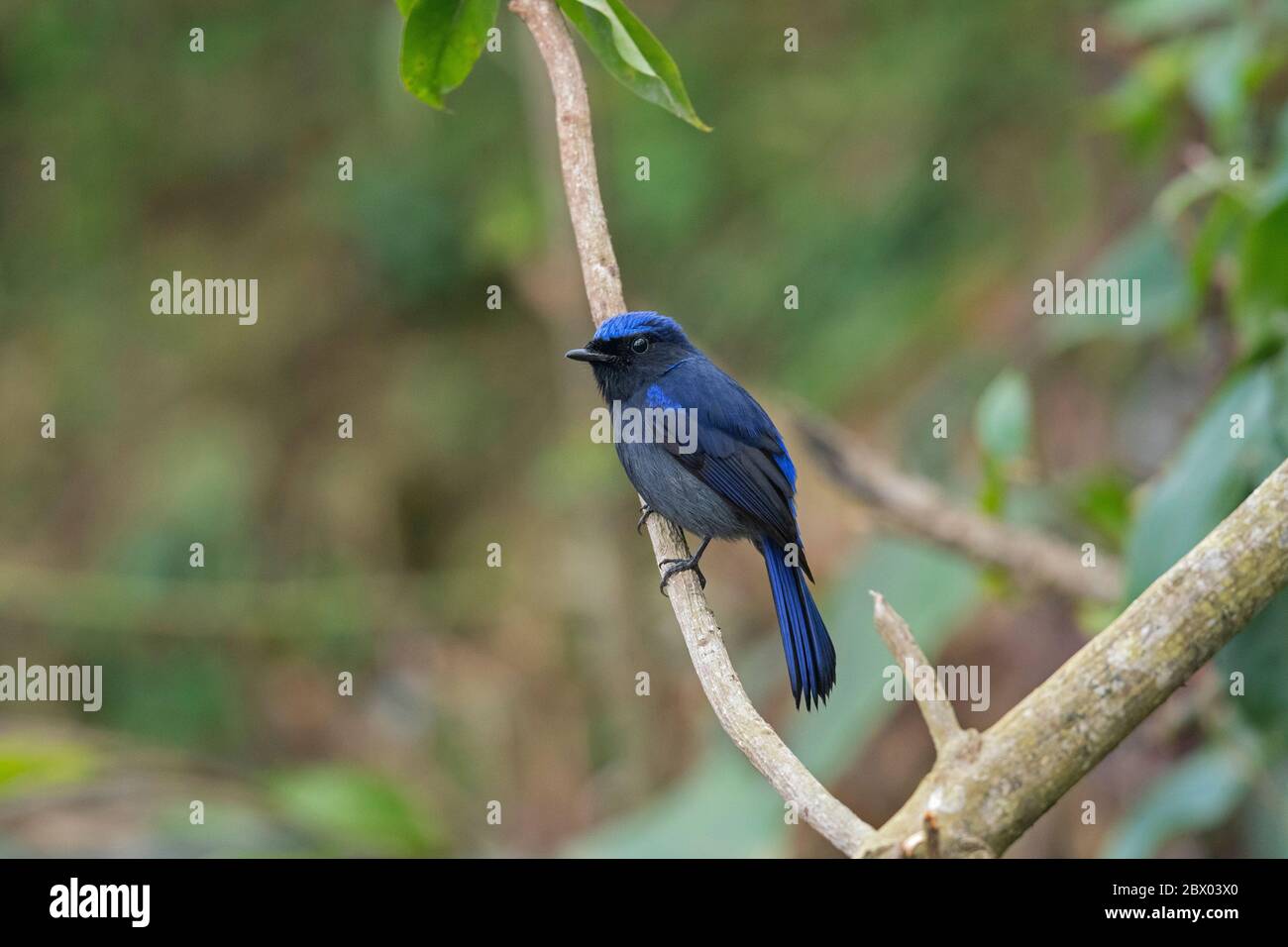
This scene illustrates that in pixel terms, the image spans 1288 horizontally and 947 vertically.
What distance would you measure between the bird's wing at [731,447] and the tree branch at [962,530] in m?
0.38

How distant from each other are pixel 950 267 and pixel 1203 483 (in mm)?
3435

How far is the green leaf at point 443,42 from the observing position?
2094 millimetres

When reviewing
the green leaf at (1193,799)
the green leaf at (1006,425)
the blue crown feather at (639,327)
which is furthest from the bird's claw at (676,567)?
the green leaf at (1193,799)

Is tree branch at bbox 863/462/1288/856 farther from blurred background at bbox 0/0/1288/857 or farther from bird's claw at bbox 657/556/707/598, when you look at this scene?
blurred background at bbox 0/0/1288/857

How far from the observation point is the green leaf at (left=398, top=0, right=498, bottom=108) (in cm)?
209

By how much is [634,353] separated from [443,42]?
1155 millimetres

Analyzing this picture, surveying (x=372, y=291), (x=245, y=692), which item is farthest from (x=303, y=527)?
(x=372, y=291)

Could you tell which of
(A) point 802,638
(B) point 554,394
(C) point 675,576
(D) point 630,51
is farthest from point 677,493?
(B) point 554,394

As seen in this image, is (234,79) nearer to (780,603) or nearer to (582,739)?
(582,739)

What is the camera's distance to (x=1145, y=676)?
174 centimetres

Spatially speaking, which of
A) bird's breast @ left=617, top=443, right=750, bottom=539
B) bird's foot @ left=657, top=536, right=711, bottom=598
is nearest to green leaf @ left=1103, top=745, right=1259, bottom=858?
bird's breast @ left=617, top=443, right=750, bottom=539

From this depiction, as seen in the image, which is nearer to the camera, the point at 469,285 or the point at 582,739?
the point at 582,739

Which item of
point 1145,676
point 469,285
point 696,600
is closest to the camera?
point 1145,676
